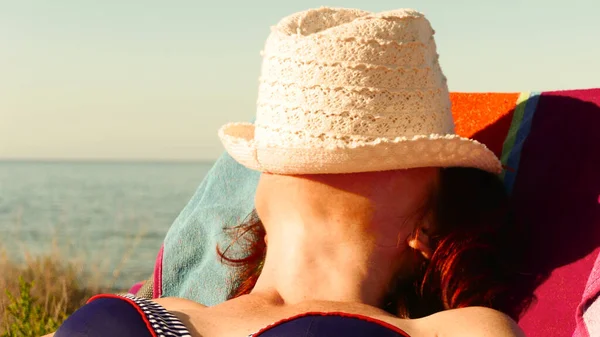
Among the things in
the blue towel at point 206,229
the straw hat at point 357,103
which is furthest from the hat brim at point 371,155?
the blue towel at point 206,229

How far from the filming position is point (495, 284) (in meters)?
1.70

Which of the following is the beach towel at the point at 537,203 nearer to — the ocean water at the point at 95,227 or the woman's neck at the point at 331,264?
the woman's neck at the point at 331,264

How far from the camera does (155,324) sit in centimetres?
146

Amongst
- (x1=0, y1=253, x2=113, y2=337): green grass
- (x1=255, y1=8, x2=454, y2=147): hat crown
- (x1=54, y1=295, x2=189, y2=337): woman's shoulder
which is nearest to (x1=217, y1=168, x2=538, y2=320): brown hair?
(x1=255, y1=8, x2=454, y2=147): hat crown

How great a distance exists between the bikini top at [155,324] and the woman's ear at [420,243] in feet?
1.17

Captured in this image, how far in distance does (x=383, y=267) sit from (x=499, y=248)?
31 cm

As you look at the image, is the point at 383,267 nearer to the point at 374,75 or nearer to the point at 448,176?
the point at 448,176

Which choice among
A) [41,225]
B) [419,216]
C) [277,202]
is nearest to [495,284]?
[419,216]

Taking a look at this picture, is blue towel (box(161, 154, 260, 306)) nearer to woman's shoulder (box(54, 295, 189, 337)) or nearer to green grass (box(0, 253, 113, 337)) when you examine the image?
woman's shoulder (box(54, 295, 189, 337))

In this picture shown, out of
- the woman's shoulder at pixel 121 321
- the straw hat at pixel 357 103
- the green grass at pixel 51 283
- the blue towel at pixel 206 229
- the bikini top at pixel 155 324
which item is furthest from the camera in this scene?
the green grass at pixel 51 283

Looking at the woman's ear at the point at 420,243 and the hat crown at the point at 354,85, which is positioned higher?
the hat crown at the point at 354,85

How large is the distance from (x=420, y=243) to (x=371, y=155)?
0.26 metres

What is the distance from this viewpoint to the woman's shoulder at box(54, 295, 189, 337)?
1.45 metres

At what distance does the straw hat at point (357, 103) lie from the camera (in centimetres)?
156
